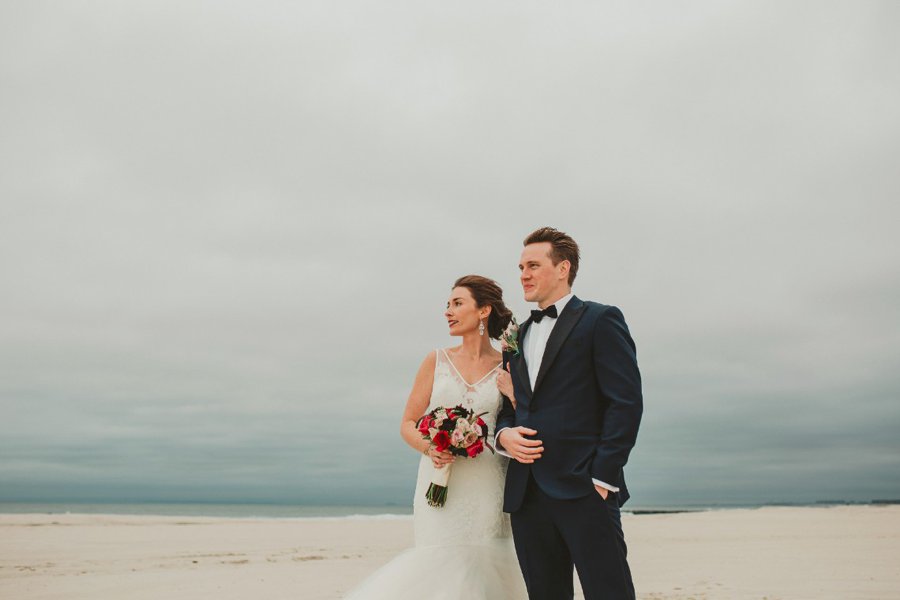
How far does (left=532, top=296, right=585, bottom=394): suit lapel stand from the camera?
3871mm

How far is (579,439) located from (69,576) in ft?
28.3

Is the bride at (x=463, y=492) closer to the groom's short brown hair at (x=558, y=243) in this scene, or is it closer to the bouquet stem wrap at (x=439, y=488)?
the bouquet stem wrap at (x=439, y=488)

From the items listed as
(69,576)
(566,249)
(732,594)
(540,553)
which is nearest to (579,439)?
(540,553)

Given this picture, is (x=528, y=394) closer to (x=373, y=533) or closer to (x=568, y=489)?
(x=568, y=489)

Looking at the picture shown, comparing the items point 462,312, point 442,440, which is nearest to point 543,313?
point 442,440

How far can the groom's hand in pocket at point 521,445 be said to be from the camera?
3737 mm

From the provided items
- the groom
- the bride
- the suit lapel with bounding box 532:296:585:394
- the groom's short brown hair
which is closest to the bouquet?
the bride

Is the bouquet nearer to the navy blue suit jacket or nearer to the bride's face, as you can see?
the navy blue suit jacket

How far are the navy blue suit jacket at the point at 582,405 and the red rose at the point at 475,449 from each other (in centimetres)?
47

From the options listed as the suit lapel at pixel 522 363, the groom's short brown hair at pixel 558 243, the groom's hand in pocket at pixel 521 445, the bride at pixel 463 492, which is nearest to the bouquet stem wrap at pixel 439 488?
the bride at pixel 463 492

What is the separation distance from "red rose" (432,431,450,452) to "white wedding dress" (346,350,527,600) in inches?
16.2

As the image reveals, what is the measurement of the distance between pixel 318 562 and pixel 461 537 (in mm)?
7466

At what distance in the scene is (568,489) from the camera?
359 cm

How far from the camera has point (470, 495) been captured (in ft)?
15.7
